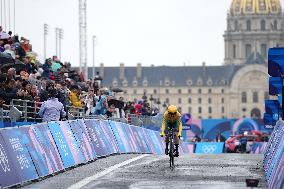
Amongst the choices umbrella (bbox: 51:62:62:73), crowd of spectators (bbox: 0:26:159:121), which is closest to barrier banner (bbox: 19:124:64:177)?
crowd of spectators (bbox: 0:26:159:121)

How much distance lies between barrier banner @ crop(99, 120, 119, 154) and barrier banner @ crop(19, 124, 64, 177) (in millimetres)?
5700

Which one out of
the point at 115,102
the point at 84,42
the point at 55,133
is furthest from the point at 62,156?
the point at 84,42

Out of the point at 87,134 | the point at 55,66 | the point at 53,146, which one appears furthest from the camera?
the point at 55,66

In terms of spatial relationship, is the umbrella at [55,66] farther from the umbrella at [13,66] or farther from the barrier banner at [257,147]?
the barrier banner at [257,147]

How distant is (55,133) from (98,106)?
34.1 feet

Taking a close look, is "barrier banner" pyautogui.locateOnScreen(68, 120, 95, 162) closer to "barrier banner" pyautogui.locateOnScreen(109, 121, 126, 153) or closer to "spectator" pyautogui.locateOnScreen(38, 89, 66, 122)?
"spectator" pyautogui.locateOnScreen(38, 89, 66, 122)

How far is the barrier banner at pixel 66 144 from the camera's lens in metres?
19.4

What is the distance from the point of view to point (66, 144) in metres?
20.0

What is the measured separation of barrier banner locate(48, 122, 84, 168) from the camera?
19.4 metres

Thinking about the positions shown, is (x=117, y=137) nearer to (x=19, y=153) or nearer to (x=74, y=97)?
(x=74, y=97)

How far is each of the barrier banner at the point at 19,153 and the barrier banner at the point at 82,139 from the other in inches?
157

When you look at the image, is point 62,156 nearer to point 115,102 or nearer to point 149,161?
point 149,161

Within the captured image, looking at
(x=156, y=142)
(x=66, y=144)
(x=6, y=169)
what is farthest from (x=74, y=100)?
(x=6, y=169)

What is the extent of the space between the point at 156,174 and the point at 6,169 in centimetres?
417
